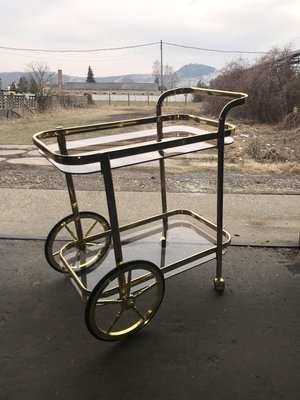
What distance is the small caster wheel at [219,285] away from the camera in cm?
256

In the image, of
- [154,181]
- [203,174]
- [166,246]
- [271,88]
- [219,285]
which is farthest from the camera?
[271,88]

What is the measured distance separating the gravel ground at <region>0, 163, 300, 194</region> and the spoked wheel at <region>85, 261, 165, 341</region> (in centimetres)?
243

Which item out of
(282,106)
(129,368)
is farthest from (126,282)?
(282,106)

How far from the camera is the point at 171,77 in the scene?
2226 inches

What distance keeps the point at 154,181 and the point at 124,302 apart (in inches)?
120

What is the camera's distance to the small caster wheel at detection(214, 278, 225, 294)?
256 cm

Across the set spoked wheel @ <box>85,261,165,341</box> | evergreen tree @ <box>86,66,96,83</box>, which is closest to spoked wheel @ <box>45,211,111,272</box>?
spoked wheel @ <box>85,261,165,341</box>

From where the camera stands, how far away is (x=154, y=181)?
16.7 ft

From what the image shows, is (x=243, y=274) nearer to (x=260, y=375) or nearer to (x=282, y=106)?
(x=260, y=375)

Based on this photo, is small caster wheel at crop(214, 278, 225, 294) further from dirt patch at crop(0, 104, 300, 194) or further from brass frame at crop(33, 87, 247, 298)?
dirt patch at crop(0, 104, 300, 194)

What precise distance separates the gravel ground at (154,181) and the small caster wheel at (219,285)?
218 cm

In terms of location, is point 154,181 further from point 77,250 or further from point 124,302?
point 124,302

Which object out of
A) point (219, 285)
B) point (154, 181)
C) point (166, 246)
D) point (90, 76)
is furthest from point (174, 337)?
point (90, 76)

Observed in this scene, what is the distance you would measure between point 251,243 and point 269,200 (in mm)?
1221
